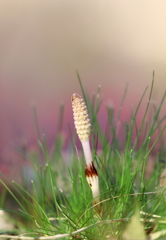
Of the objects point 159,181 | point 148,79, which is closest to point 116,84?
point 148,79

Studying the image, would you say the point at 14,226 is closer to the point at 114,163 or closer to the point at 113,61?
the point at 114,163

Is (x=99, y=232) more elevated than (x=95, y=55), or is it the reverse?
(x=95, y=55)

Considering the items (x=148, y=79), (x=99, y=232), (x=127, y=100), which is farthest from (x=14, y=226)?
(x=148, y=79)

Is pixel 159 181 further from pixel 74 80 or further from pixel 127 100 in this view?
pixel 74 80

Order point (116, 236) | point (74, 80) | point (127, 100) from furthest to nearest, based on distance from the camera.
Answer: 1. point (74, 80)
2. point (127, 100)
3. point (116, 236)

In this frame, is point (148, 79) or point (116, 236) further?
point (148, 79)

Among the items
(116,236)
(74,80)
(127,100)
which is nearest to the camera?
(116,236)
